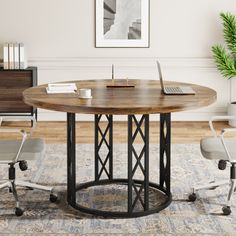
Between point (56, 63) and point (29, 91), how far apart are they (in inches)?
123

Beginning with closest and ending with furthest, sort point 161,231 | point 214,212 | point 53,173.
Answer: point 161,231, point 214,212, point 53,173

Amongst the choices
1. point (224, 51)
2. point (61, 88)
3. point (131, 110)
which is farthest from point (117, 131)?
point (131, 110)

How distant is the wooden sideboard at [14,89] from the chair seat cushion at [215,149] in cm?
325

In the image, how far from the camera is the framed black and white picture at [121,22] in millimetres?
7492

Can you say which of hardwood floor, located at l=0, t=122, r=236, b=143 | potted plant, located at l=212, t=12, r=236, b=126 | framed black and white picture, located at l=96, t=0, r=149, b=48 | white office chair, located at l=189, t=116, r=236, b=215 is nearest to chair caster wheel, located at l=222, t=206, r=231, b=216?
white office chair, located at l=189, t=116, r=236, b=215

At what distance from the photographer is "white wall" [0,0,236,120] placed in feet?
24.7

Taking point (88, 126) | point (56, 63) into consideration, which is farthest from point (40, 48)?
point (88, 126)

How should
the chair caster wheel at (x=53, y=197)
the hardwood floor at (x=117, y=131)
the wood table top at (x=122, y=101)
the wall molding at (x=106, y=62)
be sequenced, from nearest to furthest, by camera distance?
the wood table top at (x=122, y=101) → the chair caster wheel at (x=53, y=197) → the hardwood floor at (x=117, y=131) → the wall molding at (x=106, y=62)

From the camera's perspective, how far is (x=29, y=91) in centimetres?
456

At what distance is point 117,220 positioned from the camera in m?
4.18

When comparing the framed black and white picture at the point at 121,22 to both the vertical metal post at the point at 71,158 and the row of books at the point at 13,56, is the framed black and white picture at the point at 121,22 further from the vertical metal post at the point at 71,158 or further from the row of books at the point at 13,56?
the vertical metal post at the point at 71,158

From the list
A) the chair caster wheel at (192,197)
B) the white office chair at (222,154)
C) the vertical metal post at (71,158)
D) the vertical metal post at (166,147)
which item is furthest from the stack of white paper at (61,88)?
the chair caster wheel at (192,197)

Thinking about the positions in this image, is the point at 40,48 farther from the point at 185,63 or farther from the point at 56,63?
the point at 185,63

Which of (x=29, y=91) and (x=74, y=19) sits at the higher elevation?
(x=74, y=19)
